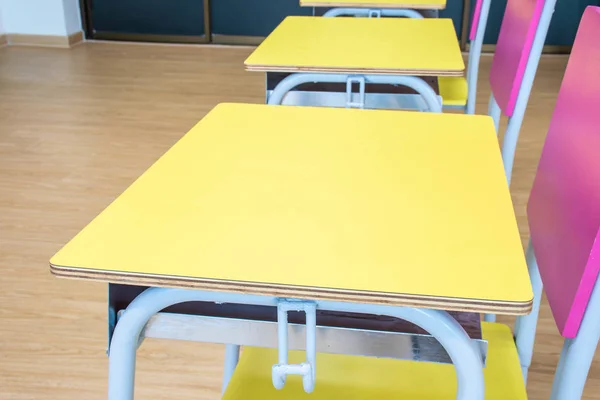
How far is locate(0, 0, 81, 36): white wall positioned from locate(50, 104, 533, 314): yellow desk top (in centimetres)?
489

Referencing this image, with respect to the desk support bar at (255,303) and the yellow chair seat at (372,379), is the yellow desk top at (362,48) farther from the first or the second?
the desk support bar at (255,303)

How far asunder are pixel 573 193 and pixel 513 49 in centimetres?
74

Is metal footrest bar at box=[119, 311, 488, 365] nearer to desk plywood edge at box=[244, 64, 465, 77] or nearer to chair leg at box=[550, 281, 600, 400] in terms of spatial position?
chair leg at box=[550, 281, 600, 400]

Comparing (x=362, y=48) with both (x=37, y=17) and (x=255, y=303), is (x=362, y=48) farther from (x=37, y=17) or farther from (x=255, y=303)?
(x=37, y=17)

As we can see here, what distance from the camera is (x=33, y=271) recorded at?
2.20 meters

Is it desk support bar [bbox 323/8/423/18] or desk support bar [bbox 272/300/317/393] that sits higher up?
desk support bar [bbox 272/300/317/393]

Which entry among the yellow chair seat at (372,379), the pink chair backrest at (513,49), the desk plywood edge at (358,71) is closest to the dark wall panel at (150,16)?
the desk plywood edge at (358,71)

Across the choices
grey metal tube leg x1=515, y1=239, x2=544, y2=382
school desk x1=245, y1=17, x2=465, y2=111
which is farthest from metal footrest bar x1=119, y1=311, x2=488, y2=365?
school desk x1=245, y1=17, x2=465, y2=111

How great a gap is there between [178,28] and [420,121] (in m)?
4.89

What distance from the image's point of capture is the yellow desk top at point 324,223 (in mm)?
650

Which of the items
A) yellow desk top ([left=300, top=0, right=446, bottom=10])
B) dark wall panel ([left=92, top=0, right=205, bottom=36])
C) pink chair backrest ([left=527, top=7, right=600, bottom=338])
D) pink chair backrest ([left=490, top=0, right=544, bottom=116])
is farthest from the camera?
dark wall panel ([left=92, top=0, right=205, bottom=36])

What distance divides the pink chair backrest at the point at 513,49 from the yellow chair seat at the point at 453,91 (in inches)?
21.0

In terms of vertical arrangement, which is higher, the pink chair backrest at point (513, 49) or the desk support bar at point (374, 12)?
the pink chair backrest at point (513, 49)

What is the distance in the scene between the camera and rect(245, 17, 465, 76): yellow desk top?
1.59m
